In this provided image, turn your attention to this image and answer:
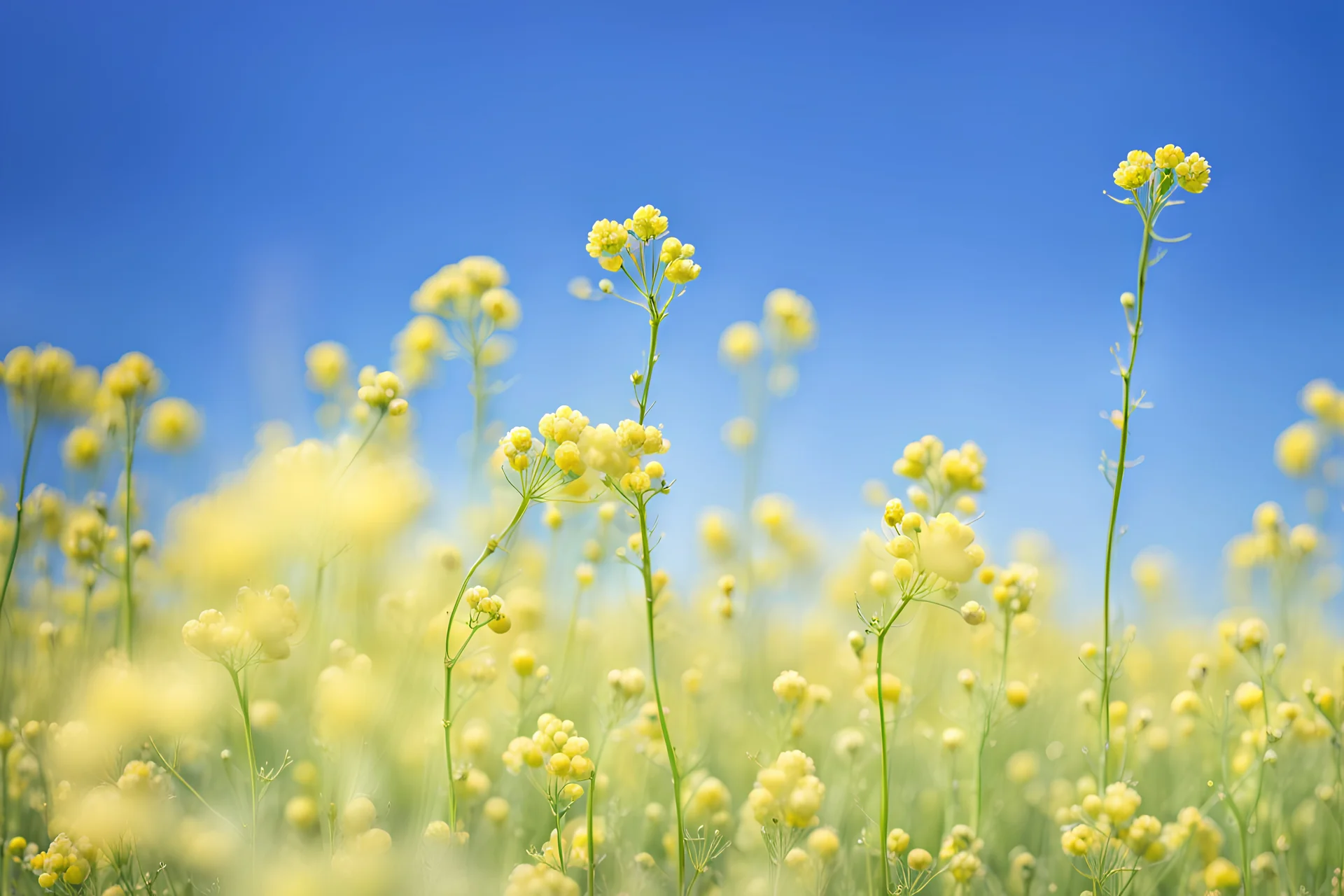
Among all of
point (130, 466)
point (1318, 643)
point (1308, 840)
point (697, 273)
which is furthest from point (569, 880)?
point (1318, 643)

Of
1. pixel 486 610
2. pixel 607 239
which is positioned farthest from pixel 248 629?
pixel 607 239

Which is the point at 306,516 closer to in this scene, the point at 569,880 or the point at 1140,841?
the point at 569,880

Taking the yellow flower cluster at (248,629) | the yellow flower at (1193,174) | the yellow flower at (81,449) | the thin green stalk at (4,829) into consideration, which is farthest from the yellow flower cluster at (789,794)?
the yellow flower at (81,449)

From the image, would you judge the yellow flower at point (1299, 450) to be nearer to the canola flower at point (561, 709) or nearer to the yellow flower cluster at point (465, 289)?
the canola flower at point (561, 709)

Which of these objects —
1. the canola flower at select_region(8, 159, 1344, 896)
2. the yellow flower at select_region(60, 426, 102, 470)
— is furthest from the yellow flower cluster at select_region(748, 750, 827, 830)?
the yellow flower at select_region(60, 426, 102, 470)

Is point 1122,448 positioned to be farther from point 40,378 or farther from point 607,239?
point 40,378

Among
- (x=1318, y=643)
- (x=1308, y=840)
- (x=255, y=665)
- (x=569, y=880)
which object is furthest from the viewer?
(x=1318, y=643)
